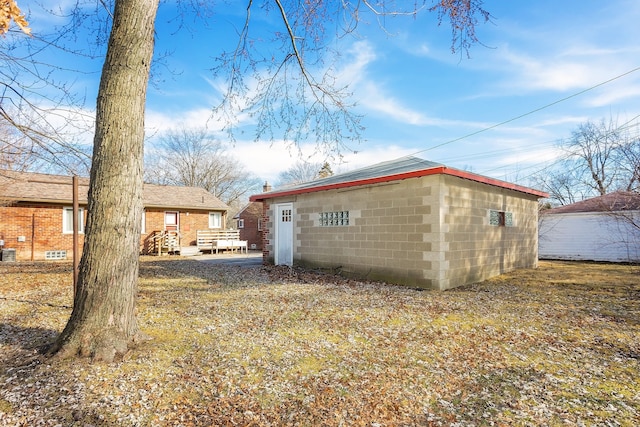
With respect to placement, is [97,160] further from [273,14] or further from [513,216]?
[513,216]

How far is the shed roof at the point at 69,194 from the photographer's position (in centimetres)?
1395

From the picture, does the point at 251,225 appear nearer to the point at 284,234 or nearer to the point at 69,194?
the point at 69,194

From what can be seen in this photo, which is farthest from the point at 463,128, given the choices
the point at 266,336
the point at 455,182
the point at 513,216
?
the point at 266,336

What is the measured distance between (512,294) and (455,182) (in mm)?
2929

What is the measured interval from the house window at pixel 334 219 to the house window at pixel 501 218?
14.3ft

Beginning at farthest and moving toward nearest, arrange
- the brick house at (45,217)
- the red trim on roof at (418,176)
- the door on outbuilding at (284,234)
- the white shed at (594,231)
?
the brick house at (45,217) < the white shed at (594,231) < the door on outbuilding at (284,234) < the red trim on roof at (418,176)

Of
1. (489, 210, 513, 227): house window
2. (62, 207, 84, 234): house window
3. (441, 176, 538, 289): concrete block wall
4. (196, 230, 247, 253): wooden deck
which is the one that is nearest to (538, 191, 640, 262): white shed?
(441, 176, 538, 289): concrete block wall

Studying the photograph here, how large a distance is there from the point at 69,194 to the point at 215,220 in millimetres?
7645

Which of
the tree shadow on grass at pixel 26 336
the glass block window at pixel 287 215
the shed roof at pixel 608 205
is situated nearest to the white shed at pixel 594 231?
the shed roof at pixel 608 205

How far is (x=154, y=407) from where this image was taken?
2.59 m

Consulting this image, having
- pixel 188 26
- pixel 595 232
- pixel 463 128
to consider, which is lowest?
pixel 595 232

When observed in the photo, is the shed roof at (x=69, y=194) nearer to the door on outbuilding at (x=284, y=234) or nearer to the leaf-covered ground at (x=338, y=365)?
the door on outbuilding at (x=284, y=234)

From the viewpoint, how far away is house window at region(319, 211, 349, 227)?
388 inches

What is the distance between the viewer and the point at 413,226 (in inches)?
321
